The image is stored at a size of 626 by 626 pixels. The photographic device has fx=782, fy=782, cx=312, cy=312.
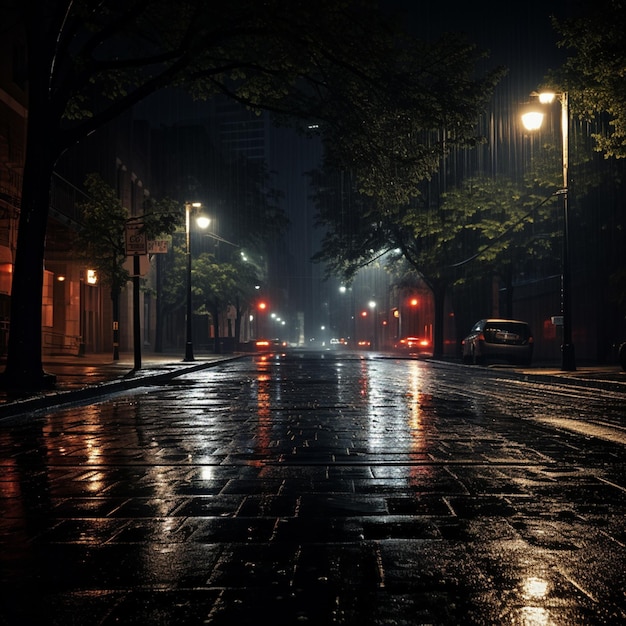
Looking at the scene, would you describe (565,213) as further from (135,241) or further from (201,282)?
(201,282)

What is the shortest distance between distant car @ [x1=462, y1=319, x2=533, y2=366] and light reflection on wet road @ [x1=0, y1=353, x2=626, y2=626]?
19.1 metres

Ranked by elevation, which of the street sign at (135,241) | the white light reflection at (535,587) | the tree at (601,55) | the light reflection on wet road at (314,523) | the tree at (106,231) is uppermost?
the tree at (601,55)

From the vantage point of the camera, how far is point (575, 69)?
22.3 m

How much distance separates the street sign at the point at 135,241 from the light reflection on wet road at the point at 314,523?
555 inches

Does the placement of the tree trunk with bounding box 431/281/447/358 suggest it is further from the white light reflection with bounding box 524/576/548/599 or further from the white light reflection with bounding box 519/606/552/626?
the white light reflection with bounding box 519/606/552/626

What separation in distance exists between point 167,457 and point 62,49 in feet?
43.0

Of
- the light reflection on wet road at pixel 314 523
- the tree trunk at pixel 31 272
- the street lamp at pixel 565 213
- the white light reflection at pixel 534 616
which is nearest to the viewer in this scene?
the white light reflection at pixel 534 616

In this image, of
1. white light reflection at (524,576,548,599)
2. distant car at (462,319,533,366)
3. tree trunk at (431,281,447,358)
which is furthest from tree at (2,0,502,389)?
tree trunk at (431,281,447,358)

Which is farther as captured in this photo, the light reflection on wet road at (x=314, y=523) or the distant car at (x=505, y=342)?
the distant car at (x=505, y=342)

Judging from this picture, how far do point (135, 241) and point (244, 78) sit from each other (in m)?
6.60

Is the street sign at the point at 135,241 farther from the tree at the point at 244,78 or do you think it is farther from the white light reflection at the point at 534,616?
the white light reflection at the point at 534,616

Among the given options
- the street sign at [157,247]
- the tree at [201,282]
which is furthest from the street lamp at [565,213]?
the tree at [201,282]

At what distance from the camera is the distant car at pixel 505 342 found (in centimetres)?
2902

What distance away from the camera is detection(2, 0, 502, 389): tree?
631 inches
